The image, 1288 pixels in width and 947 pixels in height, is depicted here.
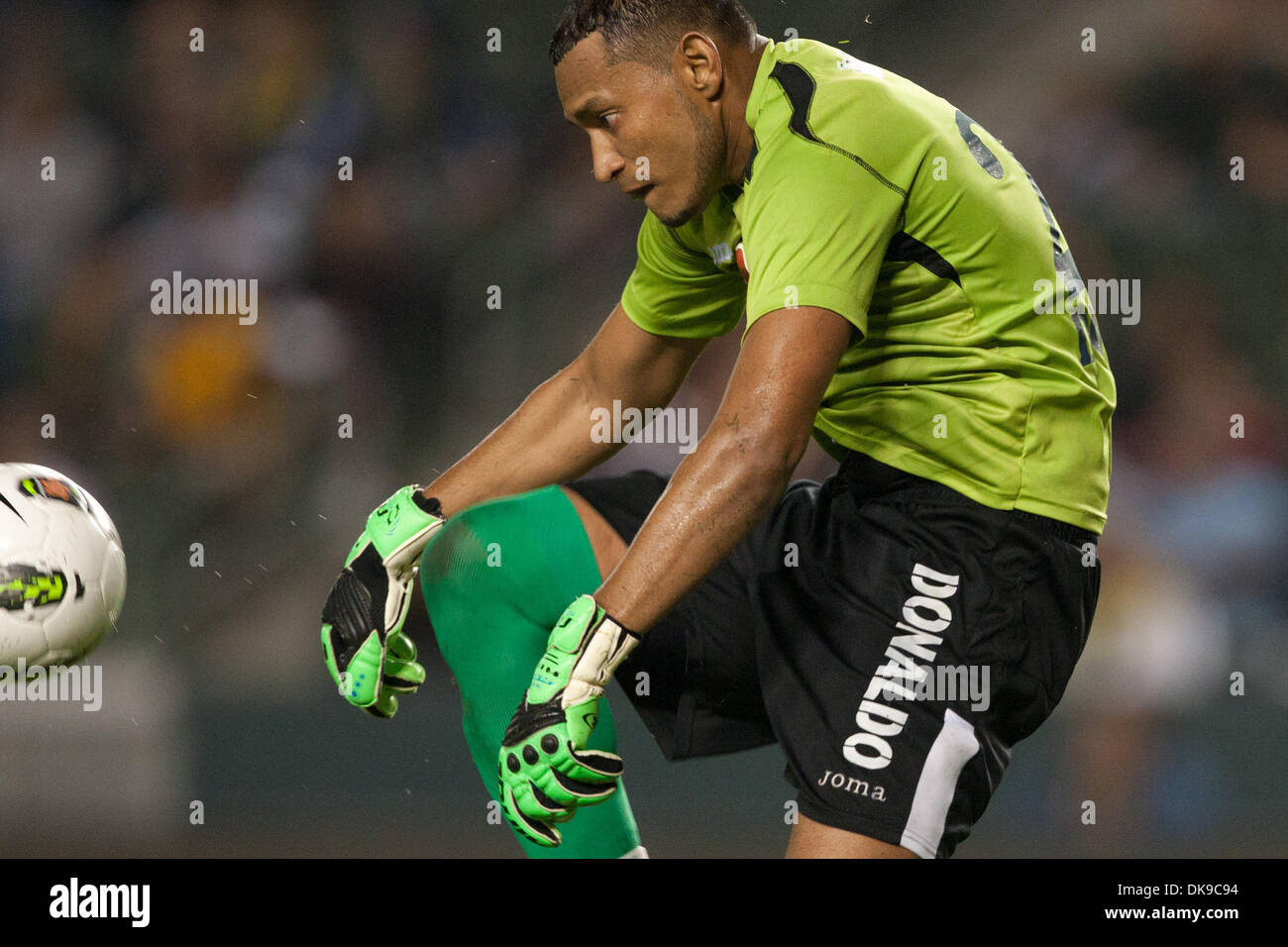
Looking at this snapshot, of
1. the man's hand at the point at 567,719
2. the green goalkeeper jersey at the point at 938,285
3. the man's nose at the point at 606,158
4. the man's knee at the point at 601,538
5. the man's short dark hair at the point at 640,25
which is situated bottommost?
the man's hand at the point at 567,719

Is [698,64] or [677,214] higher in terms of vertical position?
[698,64]

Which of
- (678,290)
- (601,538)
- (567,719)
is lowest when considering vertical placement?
(567,719)

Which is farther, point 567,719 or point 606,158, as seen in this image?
point 606,158

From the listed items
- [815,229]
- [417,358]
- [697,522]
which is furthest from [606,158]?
[417,358]

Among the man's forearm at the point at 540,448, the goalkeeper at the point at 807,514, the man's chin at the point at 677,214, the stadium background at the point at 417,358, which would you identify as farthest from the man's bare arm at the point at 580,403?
the stadium background at the point at 417,358

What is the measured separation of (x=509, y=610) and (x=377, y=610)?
22cm

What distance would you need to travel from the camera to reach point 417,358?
528 cm

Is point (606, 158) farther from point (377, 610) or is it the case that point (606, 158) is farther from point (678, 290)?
point (377, 610)

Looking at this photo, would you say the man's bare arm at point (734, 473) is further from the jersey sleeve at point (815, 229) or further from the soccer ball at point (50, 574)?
the soccer ball at point (50, 574)

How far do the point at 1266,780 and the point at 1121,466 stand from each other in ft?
3.78

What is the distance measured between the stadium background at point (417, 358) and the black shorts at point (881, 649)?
1.70 meters

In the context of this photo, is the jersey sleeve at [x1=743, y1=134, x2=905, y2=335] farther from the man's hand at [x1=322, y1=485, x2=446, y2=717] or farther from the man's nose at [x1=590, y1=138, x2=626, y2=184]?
the man's hand at [x1=322, y1=485, x2=446, y2=717]

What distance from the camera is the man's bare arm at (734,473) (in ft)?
6.25

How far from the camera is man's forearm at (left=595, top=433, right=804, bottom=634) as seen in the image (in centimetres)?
190
